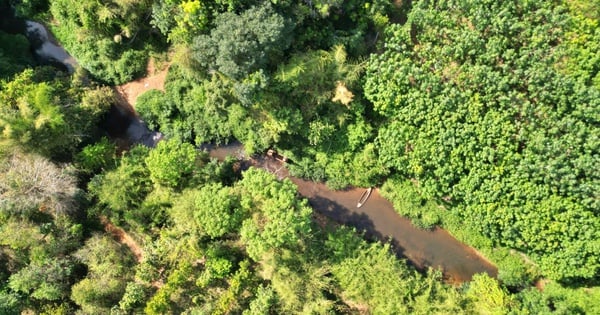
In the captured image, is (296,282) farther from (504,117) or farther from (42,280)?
(504,117)

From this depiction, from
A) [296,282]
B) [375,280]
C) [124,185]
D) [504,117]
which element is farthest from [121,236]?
[504,117]

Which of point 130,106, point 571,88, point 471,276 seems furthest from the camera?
point 130,106

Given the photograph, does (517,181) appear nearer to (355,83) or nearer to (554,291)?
(554,291)

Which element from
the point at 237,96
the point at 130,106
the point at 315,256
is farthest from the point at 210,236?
the point at 130,106

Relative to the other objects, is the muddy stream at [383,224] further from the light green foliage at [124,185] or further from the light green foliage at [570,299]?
the light green foliage at [124,185]

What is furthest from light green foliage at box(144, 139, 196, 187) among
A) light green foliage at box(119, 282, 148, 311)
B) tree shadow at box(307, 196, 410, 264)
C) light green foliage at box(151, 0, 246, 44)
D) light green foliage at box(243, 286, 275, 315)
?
tree shadow at box(307, 196, 410, 264)

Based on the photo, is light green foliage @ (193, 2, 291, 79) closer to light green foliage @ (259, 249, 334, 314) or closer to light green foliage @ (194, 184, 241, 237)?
light green foliage @ (194, 184, 241, 237)
